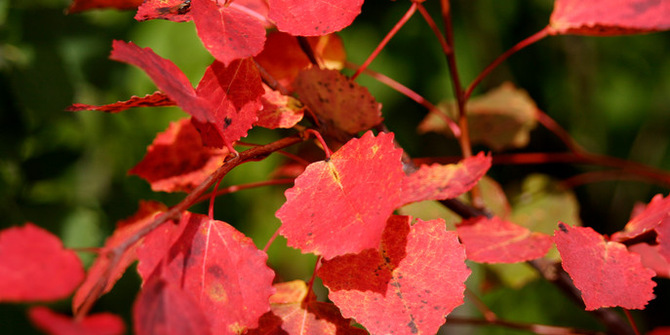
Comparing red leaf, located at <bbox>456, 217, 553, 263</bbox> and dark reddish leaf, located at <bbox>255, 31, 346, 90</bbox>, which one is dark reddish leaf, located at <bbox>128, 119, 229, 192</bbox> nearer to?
dark reddish leaf, located at <bbox>255, 31, 346, 90</bbox>

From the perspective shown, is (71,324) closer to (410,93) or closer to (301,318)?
(301,318)

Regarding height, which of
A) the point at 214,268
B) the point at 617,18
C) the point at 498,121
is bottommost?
the point at 498,121

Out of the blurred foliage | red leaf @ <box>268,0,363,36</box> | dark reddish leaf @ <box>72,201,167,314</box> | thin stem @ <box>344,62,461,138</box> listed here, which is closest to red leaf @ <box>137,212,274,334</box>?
dark reddish leaf @ <box>72,201,167,314</box>

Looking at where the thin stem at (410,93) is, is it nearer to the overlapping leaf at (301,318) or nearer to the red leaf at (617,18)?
the red leaf at (617,18)

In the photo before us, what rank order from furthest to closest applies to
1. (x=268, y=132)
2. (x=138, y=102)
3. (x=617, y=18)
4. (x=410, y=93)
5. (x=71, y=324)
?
(x=268, y=132)
(x=410, y=93)
(x=617, y=18)
(x=138, y=102)
(x=71, y=324)

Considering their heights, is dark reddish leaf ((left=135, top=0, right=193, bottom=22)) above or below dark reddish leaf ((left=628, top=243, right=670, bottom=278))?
above

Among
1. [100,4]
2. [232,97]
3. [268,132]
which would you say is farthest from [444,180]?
[268,132]
